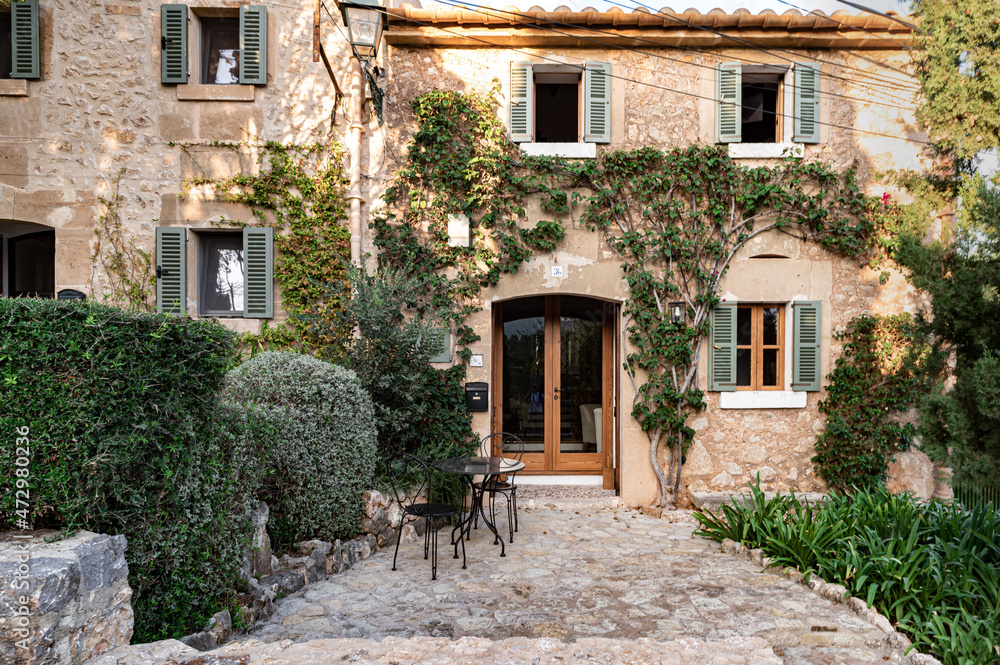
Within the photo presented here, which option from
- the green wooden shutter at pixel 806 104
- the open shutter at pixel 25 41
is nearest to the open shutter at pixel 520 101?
the green wooden shutter at pixel 806 104

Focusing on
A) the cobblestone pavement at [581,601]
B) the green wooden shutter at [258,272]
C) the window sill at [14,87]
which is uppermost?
the window sill at [14,87]

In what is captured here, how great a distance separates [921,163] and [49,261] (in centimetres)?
1068

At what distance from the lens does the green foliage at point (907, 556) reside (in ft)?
9.78

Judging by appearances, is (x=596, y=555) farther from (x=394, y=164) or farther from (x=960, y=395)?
(x=394, y=164)

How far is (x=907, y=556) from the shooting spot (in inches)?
141

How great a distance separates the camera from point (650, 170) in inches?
245

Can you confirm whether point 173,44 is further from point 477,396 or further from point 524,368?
point 524,368

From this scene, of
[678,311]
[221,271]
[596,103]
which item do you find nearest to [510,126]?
[596,103]

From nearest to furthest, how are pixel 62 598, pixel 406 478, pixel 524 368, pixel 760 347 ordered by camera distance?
1. pixel 62 598
2. pixel 406 478
3. pixel 760 347
4. pixel 524 368

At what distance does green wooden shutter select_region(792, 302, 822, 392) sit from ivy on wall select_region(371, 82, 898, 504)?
81 centimetres

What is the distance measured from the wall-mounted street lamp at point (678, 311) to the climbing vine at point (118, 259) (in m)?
5.84

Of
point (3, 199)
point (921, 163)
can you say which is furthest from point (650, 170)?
point (3, 199)

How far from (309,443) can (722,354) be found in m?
4.59

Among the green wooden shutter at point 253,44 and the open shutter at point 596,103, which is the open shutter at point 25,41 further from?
the open shutter at point 596,103
